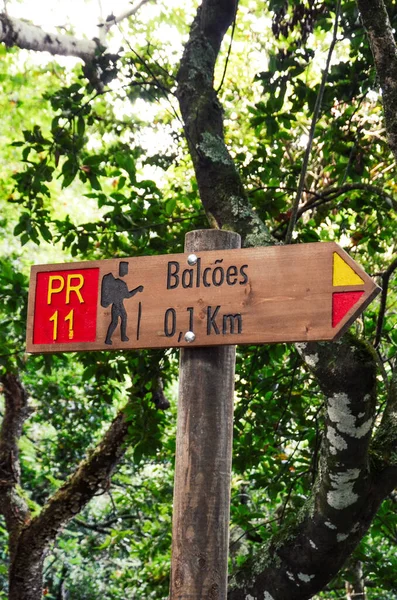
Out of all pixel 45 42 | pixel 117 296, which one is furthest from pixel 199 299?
pixel 45 42

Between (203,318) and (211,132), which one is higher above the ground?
(211,132)

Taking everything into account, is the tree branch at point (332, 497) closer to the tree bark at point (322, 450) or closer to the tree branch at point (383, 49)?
the tree bark at point (322, 450)

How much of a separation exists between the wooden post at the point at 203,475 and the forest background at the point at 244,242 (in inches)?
37.4

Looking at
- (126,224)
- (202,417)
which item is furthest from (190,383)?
(126,224)

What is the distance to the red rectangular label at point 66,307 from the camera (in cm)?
229

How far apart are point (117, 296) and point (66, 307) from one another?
166 mm

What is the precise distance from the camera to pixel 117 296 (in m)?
2.28

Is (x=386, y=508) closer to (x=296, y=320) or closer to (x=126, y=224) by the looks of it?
(x=126, y=224)

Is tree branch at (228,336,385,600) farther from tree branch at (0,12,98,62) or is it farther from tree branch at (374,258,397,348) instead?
tree branch at (0,12,98,62)

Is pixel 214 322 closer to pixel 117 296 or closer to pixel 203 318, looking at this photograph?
pixel 203 318

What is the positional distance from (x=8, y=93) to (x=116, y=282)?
8.36 metres

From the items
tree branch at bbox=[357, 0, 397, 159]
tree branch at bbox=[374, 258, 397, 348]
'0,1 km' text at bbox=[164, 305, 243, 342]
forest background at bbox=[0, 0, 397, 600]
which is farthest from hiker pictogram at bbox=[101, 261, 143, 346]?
tree branch at bbox=[374, 258, 397, 348]

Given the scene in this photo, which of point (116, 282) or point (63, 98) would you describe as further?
point (63, 98)

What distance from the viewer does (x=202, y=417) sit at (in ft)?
7.06
